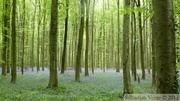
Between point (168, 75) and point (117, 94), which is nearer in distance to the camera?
point (168, 75)

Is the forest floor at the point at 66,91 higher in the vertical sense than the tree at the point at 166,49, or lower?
lower

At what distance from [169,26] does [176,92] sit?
1.29m

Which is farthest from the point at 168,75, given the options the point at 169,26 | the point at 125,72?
the point at 125,72

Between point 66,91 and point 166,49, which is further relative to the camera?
point 66,91

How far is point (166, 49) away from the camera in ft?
13.3

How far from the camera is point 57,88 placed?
45.8 feet

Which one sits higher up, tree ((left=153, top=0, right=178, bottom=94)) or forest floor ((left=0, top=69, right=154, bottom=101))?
tree ((left=153, top=0, right=178, bottom=94))

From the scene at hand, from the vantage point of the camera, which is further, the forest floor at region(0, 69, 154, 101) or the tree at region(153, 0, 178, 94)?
the forest floor at region(0, 69, 154, 101)

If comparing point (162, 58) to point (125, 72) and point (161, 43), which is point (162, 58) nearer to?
point (161, 43)

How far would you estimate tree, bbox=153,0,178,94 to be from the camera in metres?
4.06

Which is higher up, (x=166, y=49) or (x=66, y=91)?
(x=166, y=49)

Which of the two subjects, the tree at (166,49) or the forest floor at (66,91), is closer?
the tree at (166,49)

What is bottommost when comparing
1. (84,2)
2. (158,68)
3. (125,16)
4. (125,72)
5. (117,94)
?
(117,94)

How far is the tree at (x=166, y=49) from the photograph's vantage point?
406cm
